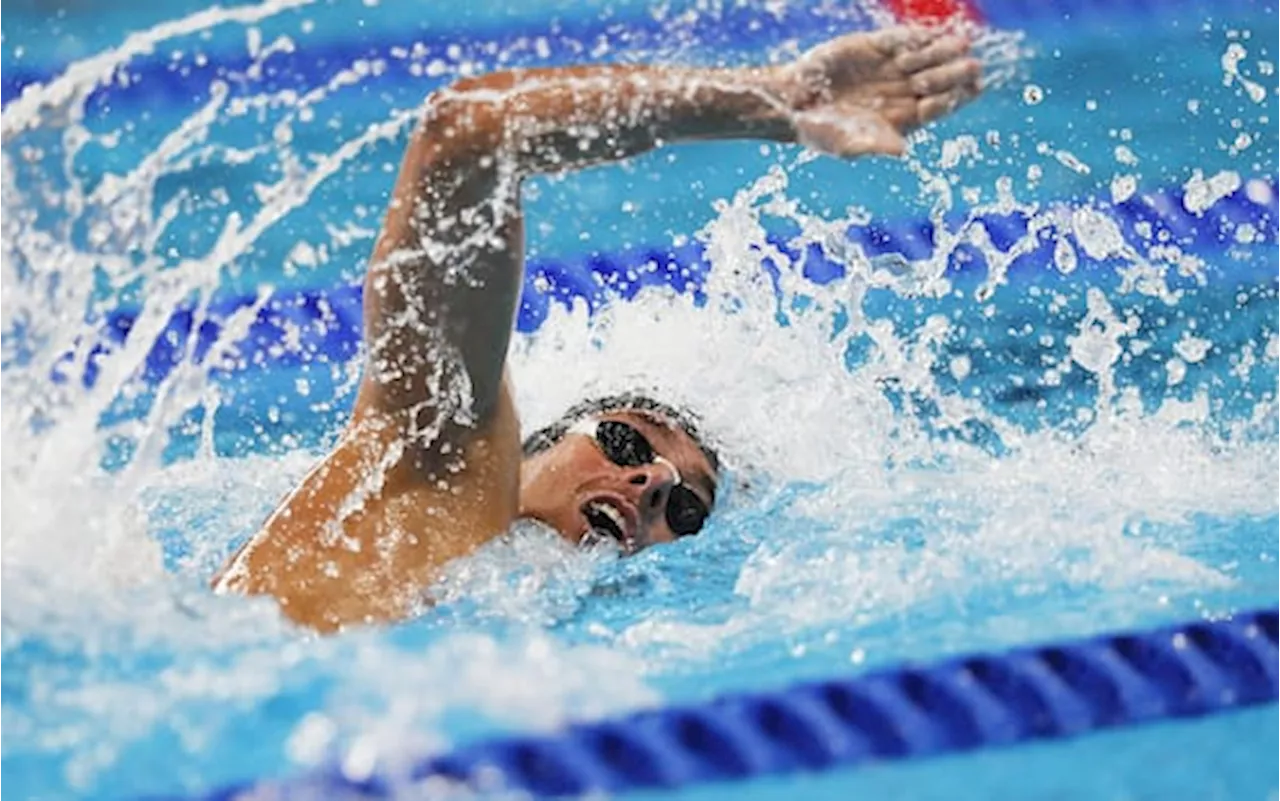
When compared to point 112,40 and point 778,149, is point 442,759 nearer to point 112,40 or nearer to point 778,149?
point 778,149

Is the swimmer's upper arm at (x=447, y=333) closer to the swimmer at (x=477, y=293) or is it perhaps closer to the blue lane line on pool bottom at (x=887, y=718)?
the swimmer at (x=477, y=293)

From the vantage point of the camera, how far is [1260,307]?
109 inches

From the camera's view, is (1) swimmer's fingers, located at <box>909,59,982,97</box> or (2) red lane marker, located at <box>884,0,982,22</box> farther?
(2) red lane marker, located at <box>884,0,982,22</box>

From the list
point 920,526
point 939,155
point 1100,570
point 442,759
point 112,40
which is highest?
point 112,40

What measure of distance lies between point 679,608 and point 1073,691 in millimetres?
401

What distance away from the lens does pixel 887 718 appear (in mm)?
1484

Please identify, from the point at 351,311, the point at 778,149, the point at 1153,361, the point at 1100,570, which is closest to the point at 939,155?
the point at 778,149

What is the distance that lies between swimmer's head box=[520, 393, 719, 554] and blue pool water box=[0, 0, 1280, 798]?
0.04 metres

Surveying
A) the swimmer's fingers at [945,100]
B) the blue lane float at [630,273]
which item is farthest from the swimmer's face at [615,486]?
the blue lane float at [630,273]

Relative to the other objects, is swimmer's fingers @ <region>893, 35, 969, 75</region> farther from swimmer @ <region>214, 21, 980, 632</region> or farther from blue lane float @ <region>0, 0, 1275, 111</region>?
blue lane float @ <region>0, 0, 1275, 111</region>

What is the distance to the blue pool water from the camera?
1489 mm

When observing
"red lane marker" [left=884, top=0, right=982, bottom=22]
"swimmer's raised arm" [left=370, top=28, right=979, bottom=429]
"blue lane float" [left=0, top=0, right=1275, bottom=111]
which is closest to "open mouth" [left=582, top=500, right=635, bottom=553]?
"swimmer's raised arm" [left=370, top=28, right=979, bottom=429]

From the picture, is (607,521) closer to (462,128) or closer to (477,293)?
(477,293)

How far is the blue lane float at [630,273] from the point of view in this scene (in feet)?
8.86
